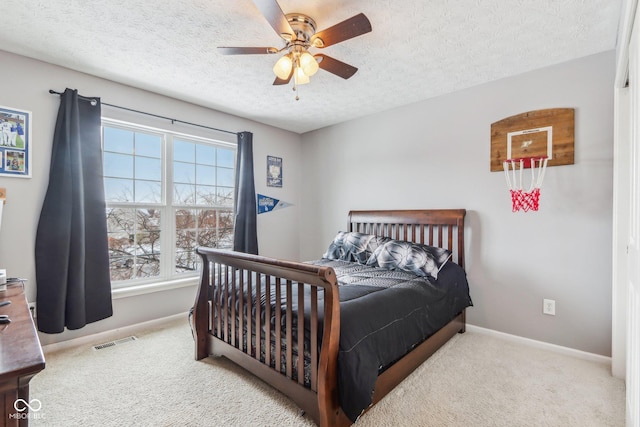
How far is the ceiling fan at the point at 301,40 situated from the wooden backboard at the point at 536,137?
1.61 metres

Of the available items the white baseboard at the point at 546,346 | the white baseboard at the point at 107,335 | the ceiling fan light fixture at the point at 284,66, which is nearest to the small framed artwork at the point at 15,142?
the white baseboard at the point at 107,335

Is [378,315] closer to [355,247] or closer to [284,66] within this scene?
[355,247]

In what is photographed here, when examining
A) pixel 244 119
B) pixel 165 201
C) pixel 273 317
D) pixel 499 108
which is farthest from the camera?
pixel 244 119

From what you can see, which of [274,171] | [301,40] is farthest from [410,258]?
[274,171]

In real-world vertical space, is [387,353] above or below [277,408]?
above

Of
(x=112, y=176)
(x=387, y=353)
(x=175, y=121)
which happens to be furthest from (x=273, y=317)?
(x=175, y=121)

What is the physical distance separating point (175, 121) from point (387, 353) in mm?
3029

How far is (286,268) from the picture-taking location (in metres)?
1.70

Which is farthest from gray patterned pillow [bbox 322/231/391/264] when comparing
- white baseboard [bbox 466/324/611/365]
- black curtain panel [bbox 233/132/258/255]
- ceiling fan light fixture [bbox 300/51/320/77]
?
ceiling fan light fixture [bbox 300/51/320/77]

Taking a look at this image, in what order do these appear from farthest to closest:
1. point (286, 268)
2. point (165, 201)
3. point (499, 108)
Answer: point (165, 201) → point (499, 108) → point (286, 268)

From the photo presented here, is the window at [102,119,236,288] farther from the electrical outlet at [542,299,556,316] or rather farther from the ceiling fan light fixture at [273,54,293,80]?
the electrical outlet at [542,299,556,316]

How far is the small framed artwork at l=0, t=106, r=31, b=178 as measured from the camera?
7.61ft

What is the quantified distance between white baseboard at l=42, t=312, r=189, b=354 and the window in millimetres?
406

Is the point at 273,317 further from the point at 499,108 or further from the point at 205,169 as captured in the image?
the point at 499,108
